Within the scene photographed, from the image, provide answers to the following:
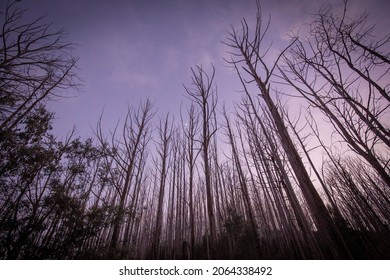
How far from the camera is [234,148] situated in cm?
682

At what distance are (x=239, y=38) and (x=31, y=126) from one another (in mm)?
5075

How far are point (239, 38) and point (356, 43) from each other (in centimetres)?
215

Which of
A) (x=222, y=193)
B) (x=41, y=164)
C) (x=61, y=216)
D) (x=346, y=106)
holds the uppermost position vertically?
(x=346, y=106)

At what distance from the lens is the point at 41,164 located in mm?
3969
